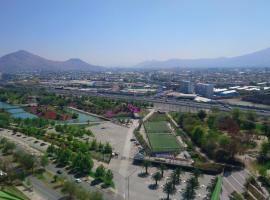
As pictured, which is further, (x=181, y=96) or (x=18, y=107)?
(x=181, y=96)

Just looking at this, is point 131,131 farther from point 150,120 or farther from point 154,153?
point 154,153

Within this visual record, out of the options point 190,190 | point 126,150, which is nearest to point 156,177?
point 190,190

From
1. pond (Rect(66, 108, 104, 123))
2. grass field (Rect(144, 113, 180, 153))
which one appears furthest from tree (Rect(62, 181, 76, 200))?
pond (Rect(66, 108, 104, 123))

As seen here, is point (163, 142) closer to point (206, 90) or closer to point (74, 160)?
point (74, 160)

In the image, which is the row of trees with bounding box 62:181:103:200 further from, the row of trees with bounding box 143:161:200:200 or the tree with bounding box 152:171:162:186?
the tree with bounding box 152:171:162:186

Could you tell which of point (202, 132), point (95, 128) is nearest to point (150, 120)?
point (95, 128)

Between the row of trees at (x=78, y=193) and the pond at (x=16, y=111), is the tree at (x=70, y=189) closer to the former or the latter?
the row of trees at (x=78, y=193)
